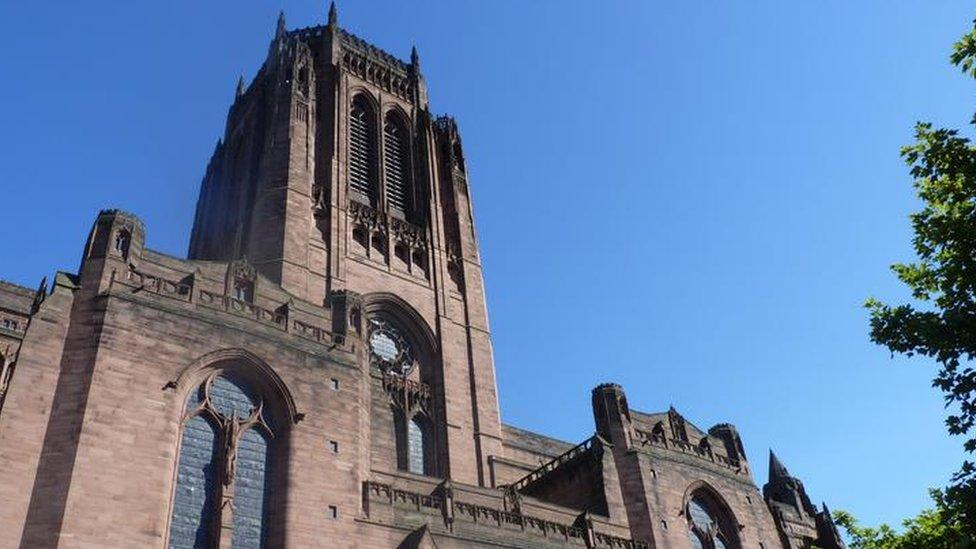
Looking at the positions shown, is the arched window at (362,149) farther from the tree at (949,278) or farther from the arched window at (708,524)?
the tree at (949,278)

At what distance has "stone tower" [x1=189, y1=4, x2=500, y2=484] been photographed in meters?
34.0

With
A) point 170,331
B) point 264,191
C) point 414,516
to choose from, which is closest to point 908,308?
point 414,516

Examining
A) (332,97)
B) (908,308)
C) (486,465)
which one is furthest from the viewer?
(332,97)

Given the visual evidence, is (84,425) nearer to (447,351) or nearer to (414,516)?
(414,516)

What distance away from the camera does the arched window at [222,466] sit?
18.9 metres

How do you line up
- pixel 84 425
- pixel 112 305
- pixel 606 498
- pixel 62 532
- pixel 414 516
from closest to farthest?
pixel 62 532 < pixel 84 425 < pixel 112 305 < pixel 414 516 < pixel 606 498

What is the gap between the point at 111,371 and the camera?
19172 millimetres

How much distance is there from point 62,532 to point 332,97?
28.2m

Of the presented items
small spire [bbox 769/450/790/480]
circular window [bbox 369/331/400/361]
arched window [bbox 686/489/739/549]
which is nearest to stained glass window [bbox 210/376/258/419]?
circular window [bbox 369/331/400/361]

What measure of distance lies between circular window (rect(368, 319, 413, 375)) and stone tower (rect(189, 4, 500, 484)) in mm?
1166

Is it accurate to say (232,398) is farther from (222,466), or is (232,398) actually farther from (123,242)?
(123,242)

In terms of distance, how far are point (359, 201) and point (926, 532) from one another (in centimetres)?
2534

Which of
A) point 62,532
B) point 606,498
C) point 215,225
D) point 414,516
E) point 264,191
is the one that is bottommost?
point 62,532

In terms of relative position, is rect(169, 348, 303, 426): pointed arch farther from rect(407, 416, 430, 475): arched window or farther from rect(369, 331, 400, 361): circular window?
rect(369, 331, 400, 361): circular window
